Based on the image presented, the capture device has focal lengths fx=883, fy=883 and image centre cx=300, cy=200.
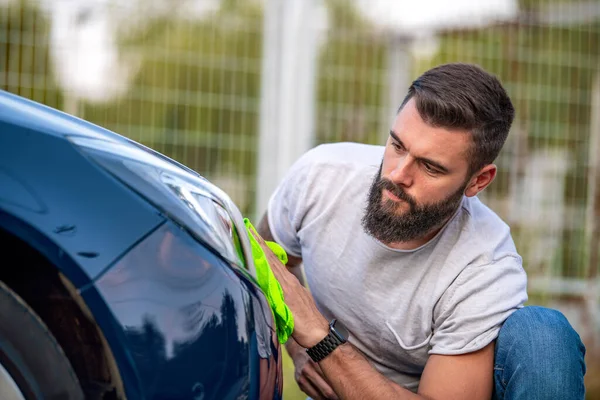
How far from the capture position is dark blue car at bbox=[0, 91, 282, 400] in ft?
4.06

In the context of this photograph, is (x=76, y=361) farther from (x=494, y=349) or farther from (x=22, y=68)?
(x=22, y=68)

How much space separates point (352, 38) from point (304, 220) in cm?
286

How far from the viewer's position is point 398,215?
221 cm

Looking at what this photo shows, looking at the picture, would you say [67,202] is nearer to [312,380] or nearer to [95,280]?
[95,280]

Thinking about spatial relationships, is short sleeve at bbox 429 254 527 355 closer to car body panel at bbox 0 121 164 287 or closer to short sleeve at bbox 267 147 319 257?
short sleeve at bbox 267 147 319 257

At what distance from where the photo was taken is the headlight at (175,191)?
4.34ft

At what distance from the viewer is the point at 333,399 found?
7.44 feet

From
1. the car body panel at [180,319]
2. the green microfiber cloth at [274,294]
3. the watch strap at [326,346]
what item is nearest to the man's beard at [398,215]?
the watch strap at [326,346]

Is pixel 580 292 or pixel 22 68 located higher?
pixel 22 68

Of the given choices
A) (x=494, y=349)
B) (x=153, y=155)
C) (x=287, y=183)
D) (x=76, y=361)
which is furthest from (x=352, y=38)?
(x=76, y=361)

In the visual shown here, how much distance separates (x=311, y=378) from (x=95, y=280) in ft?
3.93

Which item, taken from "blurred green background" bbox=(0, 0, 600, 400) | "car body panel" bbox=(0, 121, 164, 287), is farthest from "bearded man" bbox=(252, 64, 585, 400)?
"blurred green background" bbox=(0, 0, 600, 400)

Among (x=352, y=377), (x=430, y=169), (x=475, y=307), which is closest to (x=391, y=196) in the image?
(x=430, y=169)

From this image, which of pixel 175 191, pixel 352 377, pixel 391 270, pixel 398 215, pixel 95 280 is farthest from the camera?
pixel 391 270
